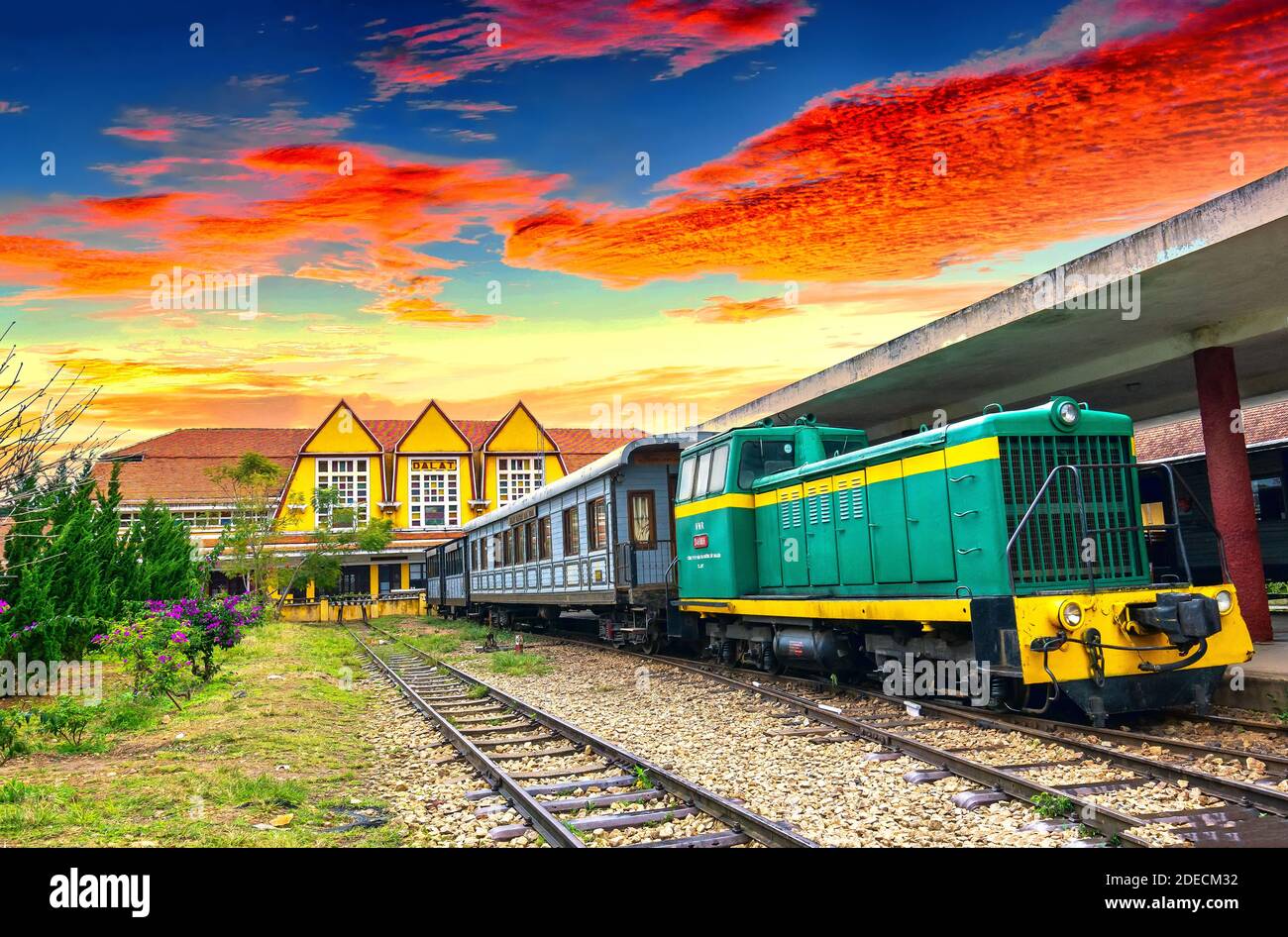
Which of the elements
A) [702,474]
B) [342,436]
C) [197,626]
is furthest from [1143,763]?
[342,436]

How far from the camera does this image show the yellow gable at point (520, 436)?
50.1 meters

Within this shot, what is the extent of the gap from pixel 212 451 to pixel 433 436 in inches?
474

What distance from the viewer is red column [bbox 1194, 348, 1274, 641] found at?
11.2m

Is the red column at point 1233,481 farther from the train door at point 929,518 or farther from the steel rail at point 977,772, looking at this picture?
the steel rail at point 977,772

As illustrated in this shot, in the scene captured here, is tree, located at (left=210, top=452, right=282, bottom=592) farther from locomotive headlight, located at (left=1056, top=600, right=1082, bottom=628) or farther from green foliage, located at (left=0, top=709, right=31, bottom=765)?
locomotive headlight, located at (left=1056, top=600, right=1082, bottom=628)

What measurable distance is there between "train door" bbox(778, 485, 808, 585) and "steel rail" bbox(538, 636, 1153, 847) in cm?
143

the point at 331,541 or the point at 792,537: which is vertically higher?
the point at 331,541

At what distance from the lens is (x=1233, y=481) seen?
11.4m

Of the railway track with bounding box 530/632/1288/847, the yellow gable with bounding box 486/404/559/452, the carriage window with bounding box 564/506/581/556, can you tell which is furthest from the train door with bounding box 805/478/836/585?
the yellow gable with bounding box 486/404/559/452

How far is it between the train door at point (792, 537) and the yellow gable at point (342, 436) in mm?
40170

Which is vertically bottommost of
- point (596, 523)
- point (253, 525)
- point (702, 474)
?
point (596, 523)

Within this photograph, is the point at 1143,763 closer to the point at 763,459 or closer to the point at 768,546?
the point at 768,546

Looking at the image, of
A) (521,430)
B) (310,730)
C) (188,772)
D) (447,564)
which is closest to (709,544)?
(310,730)
